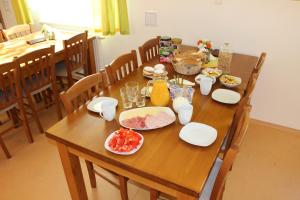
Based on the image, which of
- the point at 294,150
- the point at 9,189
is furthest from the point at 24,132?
the point at 294,150

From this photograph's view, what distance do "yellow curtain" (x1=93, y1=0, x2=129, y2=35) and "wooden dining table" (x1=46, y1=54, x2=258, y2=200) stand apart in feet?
4.27

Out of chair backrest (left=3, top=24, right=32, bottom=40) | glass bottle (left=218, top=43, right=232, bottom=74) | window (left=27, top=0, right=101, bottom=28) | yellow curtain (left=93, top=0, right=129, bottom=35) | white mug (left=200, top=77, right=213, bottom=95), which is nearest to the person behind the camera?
white mug (left=200, top=77, right=213, bottom=95)

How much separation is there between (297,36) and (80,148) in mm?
1902

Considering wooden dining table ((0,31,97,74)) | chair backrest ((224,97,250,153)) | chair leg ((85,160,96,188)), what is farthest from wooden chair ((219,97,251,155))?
wooden dining table ((0,31,97,74))

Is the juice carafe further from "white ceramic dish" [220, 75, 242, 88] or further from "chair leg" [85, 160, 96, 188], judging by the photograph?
"chair leg" [85, 160, 96, 188]

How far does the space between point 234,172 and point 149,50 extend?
1.24m

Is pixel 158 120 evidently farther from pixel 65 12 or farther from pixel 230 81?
pixel 65 12

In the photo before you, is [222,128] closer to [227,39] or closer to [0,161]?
[227,39]

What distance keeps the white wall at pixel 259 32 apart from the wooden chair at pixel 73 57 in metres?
0.65

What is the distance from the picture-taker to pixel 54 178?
1968 mm

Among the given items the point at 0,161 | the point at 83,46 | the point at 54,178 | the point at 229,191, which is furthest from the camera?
the point at 83,46

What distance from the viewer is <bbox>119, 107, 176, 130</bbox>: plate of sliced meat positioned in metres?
1.28

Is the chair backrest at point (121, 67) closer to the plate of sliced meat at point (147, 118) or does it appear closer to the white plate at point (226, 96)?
the plate of sliced meat at point (147, 118)

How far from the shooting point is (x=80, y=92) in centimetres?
151
